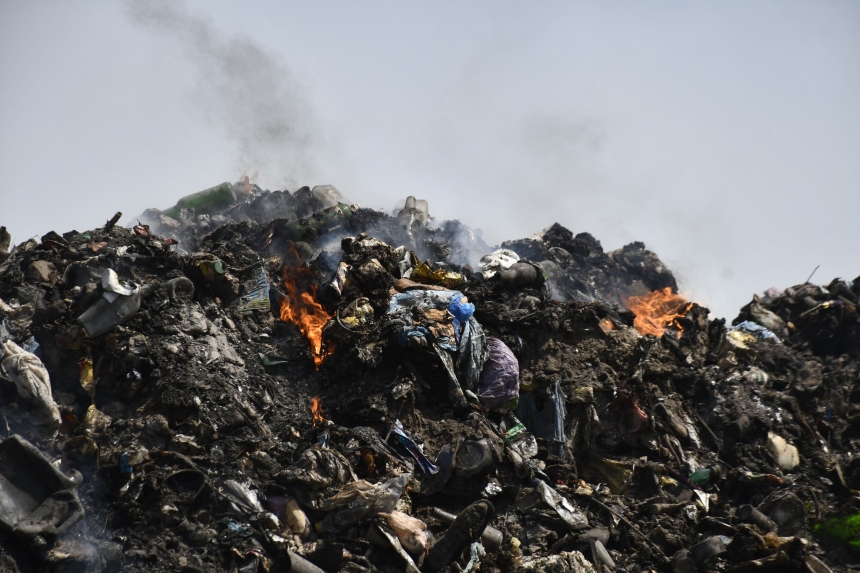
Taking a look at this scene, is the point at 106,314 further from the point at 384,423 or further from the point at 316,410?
the point at 384,423

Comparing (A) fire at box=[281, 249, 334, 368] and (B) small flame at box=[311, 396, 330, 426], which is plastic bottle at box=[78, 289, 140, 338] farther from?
(B) small flame at box=[311, 396, 330, 426]

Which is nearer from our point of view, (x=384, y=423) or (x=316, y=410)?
(x=384, y=423)

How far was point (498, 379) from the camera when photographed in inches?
286

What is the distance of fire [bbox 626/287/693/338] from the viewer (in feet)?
33.7

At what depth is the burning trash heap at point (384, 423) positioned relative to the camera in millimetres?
5250

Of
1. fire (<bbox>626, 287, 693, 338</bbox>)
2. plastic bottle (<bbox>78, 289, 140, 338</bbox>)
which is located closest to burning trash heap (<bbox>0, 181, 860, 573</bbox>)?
plastic bottle (<bbox>78, 289, 140, 338</bbox>)

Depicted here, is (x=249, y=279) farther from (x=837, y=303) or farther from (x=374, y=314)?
(x=837, y=303)

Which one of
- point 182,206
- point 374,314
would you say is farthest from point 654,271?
point 182,206

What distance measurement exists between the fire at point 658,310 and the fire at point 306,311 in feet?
17.0

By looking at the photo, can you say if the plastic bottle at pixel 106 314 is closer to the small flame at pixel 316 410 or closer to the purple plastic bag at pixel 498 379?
the small flame at pixel 316 410

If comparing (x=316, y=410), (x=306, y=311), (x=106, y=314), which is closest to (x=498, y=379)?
(x=316, y=410)

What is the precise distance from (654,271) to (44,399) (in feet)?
37.0

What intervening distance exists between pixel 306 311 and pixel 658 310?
6.80 metres

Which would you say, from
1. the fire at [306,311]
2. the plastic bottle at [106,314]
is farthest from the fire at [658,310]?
the plastic bottle at [106,314]
